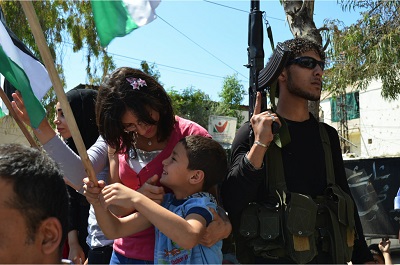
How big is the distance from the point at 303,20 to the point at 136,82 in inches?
181

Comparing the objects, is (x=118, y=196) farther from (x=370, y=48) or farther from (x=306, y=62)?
(x=370, y=48)

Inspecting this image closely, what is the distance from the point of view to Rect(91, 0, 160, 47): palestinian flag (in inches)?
89.1

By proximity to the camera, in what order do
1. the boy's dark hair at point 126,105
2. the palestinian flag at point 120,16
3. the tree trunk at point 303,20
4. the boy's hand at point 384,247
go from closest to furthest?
the palestinian flag at point 120,16
the boy's dark hair at point 126,105
the boy's hand at point 384,247
the tree trunk at point 303,20

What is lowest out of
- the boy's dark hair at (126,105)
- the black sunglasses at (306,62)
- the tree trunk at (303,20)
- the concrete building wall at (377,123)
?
the concrete building wall at (377,123)

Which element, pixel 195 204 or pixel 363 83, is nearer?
pixel 195 204

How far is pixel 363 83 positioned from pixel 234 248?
953 centimetres

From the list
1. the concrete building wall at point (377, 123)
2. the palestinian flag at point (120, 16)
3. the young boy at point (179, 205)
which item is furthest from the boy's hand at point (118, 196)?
the concrete building wall at point (377, 123)

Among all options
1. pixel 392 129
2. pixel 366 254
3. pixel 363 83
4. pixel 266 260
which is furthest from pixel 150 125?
pixel 392 129

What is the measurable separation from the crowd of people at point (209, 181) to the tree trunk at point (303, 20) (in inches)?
137

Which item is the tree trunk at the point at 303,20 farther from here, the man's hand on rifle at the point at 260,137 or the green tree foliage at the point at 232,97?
the green tree foliage at the point at 232,97

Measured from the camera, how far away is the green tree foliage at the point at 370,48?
1081 cm

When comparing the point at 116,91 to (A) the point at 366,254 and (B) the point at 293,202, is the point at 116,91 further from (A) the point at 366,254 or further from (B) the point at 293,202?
(A) the point at 366,254

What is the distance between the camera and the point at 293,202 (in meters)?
2.88

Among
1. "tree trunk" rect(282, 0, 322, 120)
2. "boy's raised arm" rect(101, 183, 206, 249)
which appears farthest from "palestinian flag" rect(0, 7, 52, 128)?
"tree trunk" rect(282, 0, 322, 120)
